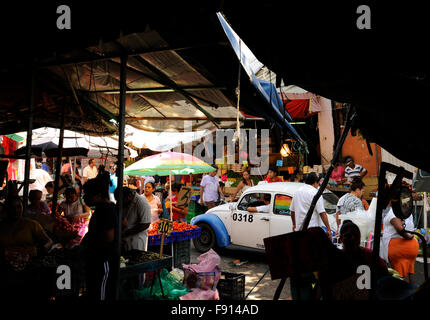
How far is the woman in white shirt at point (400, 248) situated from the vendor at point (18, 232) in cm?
538

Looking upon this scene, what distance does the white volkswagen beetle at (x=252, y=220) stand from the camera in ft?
26.1

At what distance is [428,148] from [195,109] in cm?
434

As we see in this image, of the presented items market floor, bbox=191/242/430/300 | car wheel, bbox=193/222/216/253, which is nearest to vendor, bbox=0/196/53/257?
market floor, bbox=191/242/430/300

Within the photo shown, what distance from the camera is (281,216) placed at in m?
7.91

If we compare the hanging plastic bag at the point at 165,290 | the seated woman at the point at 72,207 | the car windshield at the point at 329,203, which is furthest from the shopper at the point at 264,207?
the seated woman at the point at 72,207

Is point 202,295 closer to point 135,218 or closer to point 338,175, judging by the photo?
point 135,218

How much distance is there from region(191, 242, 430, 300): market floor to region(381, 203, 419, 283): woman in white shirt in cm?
111

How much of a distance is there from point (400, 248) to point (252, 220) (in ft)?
11.9

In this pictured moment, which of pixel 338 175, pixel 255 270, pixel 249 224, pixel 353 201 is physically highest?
pixel 338 175

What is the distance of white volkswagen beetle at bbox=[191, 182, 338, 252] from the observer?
794cm

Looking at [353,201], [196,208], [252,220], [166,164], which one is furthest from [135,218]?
[196,208]

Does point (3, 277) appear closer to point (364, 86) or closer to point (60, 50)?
point (60, 50)
